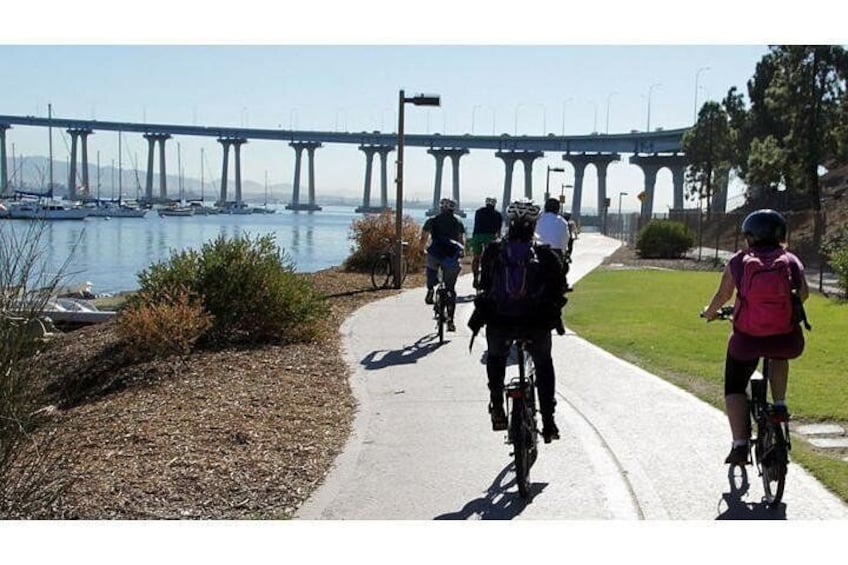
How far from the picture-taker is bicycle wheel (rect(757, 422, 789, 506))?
5695 millimetres

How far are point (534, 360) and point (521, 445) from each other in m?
0.66

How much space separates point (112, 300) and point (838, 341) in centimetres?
1985

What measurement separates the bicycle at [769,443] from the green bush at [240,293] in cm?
684

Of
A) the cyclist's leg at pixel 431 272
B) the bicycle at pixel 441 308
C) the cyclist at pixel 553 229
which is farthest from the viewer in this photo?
the cyclist at pixel 553 229

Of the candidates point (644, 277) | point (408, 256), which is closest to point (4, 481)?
point (408, 256)

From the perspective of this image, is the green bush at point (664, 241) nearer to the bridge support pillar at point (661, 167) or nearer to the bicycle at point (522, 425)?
the bicycle at point (522, 425)

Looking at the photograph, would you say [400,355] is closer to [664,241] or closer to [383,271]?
[383,271]

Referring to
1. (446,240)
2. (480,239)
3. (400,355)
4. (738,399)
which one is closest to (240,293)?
(400,355)

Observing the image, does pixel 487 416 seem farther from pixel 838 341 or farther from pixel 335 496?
pixel 838 341

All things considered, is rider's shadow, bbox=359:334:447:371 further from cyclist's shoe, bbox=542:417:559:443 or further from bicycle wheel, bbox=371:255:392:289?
bicycle wheel, bbox=371:255:392:289

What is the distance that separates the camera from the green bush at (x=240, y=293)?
39.3 ft

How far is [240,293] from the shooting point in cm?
1209

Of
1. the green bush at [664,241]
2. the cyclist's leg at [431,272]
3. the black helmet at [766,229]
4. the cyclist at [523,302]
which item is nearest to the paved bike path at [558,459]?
the cyclist at [523,302]

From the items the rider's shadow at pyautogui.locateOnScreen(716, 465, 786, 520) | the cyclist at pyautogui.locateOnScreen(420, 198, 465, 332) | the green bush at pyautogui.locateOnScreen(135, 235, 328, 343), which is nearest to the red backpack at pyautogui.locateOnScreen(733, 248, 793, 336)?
the rider's shadow at pyautogui.locateOnScreen(716, 465, 786, 520)
